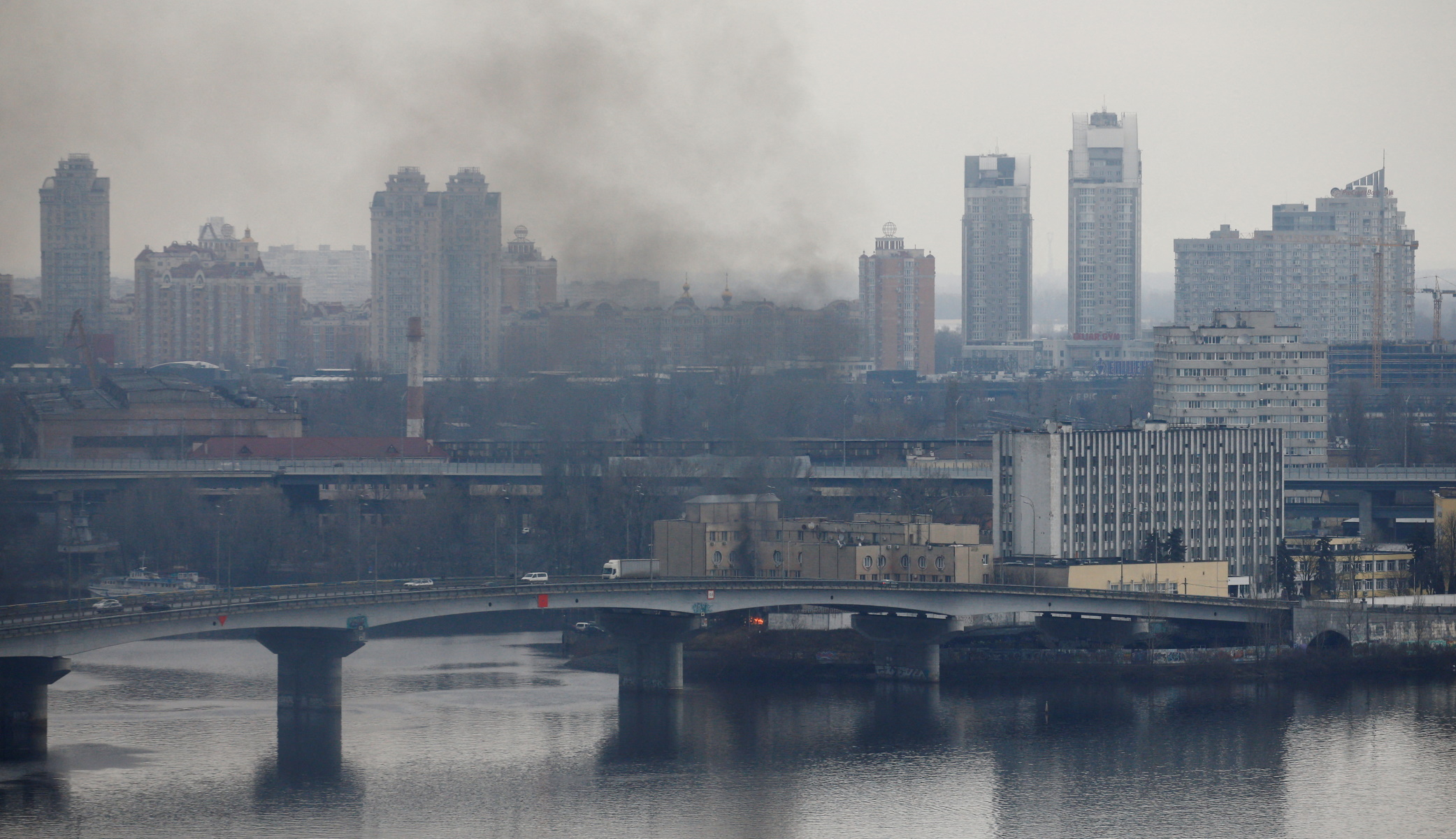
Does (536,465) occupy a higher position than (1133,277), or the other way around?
(1133,277)

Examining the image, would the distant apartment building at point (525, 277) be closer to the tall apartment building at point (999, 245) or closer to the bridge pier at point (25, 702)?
the bridge pier at point (25, 702)

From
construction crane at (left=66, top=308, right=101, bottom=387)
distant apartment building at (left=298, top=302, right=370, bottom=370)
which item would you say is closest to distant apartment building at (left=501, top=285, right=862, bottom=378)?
construction crane at (left=66, top=308, right=101, bottom=387)

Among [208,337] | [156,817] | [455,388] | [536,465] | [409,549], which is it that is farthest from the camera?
[208,337]

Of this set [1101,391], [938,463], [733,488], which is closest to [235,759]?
[733,488]

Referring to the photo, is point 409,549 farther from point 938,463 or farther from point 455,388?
point 455,388

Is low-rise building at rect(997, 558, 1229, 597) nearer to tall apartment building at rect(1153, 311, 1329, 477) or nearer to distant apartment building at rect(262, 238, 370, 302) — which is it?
tall apartment building at rect(1153, 311, 1329, 477)

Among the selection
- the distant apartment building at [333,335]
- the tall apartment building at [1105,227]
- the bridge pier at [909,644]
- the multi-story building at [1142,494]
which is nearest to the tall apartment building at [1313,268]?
the tall apartment building at [1105,227]

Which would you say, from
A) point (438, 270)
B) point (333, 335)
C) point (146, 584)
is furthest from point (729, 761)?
point (333, 335)
